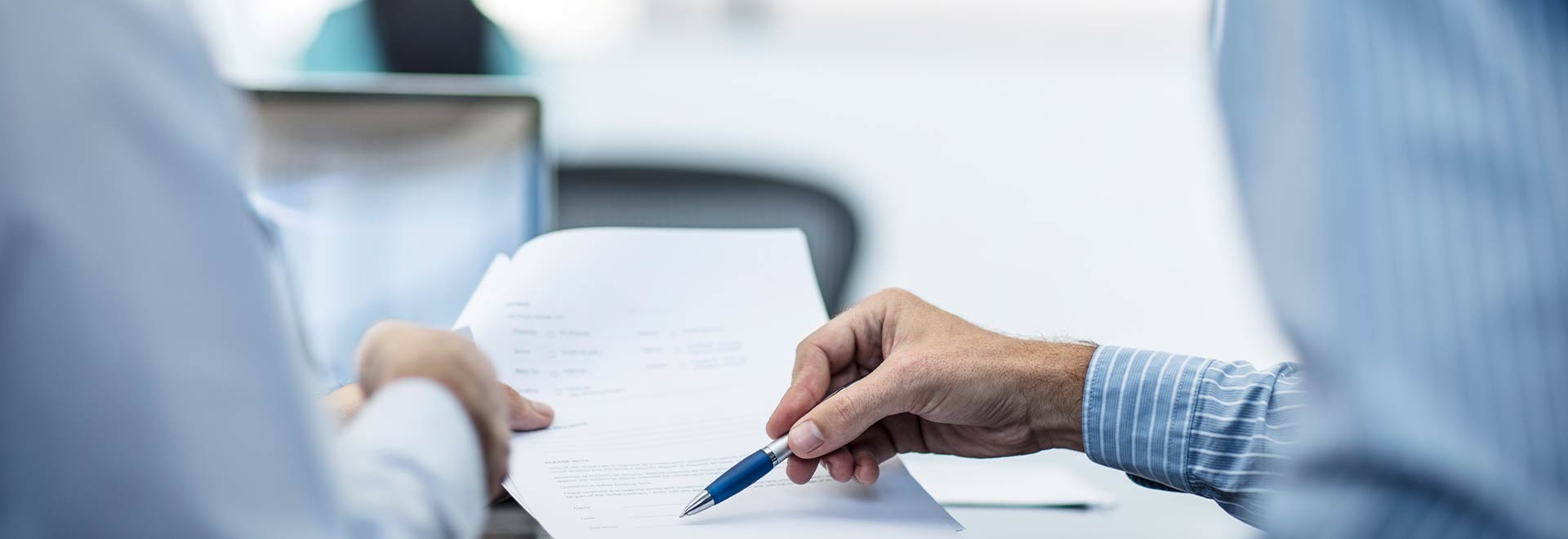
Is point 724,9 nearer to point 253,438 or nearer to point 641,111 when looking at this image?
point 641,111

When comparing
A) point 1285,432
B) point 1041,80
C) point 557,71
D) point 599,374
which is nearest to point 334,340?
point 599,374

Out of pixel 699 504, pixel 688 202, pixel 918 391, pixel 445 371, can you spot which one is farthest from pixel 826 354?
pixel 688 202

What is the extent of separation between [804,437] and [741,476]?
0.05m

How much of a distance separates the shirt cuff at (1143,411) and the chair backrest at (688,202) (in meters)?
0.76

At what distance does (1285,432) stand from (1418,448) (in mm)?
386

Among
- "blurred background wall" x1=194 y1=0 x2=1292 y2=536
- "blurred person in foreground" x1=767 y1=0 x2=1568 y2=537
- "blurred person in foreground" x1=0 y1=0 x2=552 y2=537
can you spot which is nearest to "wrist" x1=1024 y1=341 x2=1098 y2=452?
"blurred person in foreground" x1=767 y1=0 x2=1568 y2=537

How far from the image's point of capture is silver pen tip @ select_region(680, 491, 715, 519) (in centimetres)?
62

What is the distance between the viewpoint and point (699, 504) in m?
0.63

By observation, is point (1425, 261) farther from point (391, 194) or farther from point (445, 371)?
point (391, 194)

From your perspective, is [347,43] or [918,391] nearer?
[918,391]

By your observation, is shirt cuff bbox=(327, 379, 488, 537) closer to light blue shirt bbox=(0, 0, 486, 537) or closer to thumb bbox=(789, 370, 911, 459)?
light blue shirt bbox=(0, 0, 486, 537)

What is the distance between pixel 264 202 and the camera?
91 centimetres

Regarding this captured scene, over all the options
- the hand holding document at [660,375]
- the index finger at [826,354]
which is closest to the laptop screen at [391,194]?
the hand holding document at [660,375]

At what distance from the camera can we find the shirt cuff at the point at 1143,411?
74cm
